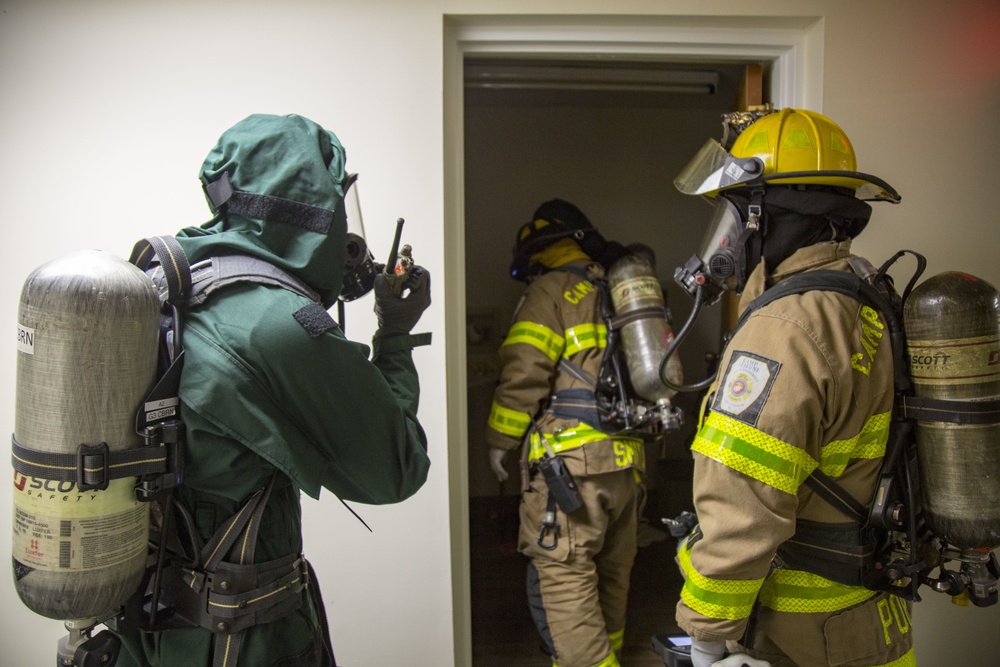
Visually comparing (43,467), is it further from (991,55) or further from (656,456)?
(656,456)

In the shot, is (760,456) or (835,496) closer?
(760,456)

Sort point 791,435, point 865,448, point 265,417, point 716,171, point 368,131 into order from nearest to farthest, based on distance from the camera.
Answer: point 265,417 → point 791,435 → point 865,448 → point 716,171 → point 368,131

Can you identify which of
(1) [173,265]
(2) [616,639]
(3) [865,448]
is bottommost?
(2) [616,639]

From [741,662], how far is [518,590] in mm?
2358

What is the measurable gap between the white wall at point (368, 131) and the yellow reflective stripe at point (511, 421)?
503 mm

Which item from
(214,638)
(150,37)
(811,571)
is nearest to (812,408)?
(811,571)

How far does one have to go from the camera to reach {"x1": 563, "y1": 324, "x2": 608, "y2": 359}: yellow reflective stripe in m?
2.75

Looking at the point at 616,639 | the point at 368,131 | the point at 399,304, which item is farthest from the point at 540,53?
the point at 616,639

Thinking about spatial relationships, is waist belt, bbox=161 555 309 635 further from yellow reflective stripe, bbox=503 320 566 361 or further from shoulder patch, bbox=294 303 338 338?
yellow reflective stripe, bbox=503 320 566 361

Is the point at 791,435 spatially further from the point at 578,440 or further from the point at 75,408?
the point at 578,440

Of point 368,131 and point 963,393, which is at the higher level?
point 368,131

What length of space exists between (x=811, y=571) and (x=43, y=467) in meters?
1.54

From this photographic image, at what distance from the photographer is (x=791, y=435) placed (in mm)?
1247

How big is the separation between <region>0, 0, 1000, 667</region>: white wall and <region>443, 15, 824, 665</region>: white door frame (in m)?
0.03
